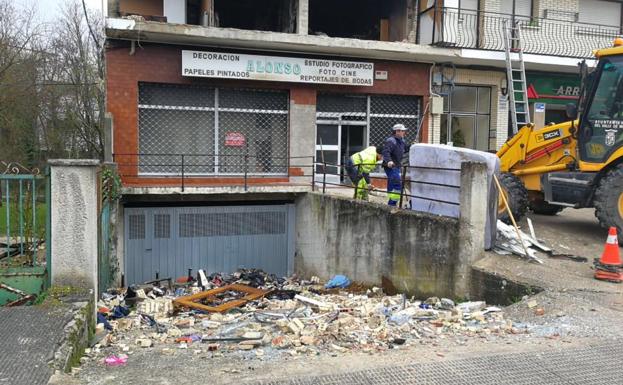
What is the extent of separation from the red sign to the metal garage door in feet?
8.09

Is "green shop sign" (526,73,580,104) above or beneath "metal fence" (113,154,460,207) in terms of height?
above

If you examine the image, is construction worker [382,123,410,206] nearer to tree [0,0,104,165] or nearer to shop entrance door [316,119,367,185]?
shop entrance door [316,119,367,185]

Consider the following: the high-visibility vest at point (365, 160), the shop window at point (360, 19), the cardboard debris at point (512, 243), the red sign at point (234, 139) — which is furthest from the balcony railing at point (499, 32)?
the cardboard debris at point (512, 243)

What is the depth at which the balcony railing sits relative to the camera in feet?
52.0

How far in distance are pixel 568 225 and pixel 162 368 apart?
894 centimetres

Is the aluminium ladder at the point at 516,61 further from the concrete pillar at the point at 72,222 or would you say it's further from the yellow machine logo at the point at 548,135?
the concrete pillar at the point at 72,222

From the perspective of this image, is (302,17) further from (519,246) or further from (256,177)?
(519,246)

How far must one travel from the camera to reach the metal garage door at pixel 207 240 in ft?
44.1

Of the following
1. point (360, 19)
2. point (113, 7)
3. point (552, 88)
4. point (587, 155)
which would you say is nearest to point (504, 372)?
point (587, 155)

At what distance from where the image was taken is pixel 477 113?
57.1ft

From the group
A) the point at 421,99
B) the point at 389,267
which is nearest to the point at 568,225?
the point at 389,267

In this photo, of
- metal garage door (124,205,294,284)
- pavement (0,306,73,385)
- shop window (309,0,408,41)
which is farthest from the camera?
shop window (309,0,408,41)

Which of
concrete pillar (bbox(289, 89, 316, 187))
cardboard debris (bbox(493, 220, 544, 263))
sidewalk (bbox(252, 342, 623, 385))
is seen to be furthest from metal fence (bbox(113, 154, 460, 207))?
sidewalk (bbox(252, 342, 623, 385))

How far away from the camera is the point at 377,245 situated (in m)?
10.1
